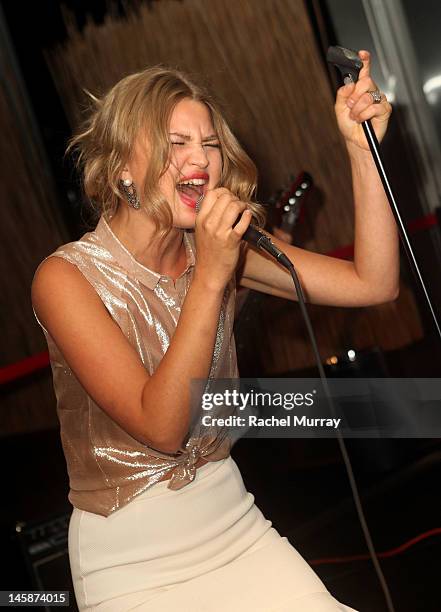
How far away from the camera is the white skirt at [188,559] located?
4.39 feet

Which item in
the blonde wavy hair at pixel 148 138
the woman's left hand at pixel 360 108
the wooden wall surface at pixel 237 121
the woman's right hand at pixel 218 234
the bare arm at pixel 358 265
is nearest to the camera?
the woman's right hand at pixel 218 234

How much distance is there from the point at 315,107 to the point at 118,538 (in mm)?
2205

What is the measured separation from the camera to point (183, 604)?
4.38 feet

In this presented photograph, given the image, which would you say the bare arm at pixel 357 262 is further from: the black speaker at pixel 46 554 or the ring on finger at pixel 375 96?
the black speaker at pixel 46 554

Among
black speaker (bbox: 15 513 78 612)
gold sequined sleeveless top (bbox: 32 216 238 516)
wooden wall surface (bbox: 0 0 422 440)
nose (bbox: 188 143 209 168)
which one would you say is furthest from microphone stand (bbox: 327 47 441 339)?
wooden wall surface (bbox: 0 0 422 440)

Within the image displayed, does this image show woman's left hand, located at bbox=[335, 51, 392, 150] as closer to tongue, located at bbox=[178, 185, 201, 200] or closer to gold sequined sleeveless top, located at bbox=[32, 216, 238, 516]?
tongue, located at bbox=[178, 185, 201, 200]

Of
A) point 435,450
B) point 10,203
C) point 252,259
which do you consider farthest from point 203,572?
point 10,203

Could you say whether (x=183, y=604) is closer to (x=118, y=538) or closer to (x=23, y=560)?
(x=118, y=538)

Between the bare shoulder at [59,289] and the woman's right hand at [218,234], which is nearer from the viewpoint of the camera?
the woman's right hand at [218,234]

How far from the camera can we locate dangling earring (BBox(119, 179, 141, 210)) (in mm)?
1560

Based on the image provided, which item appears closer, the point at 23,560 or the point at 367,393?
the point at 23,560

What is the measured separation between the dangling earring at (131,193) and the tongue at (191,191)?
0.30 ft

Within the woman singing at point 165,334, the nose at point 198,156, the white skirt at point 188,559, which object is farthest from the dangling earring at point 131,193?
the white skirt at point 188,559

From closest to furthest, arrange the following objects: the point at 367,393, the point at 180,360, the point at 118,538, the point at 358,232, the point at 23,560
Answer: the point at 180,360
the point at 118,538
the point at 358,232
the point at 23,560
the point at 367,393
